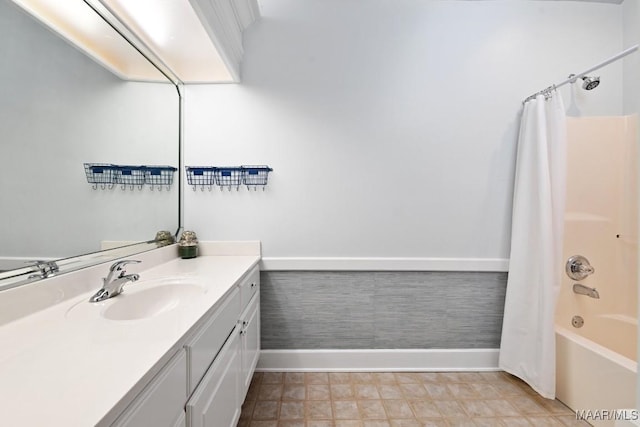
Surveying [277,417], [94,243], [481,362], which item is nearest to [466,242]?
[481,362]

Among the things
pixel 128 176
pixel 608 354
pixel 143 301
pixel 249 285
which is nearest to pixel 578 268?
pixel 608 354

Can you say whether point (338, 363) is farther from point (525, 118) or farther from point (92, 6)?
point (92, 6)

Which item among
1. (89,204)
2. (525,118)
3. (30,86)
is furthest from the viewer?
(525,118)

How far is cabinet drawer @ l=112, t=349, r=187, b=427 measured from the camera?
20.8 inches

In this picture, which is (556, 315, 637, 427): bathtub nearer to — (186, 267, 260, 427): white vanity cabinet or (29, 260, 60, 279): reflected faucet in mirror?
(186, 267, 260, 427): white vanity cabinet

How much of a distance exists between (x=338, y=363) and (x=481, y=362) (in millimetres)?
1038

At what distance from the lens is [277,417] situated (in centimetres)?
145

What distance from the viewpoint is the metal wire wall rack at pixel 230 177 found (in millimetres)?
1798

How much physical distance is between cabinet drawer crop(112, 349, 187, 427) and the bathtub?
1.96m

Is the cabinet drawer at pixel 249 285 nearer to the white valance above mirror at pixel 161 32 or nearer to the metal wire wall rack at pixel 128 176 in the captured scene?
A: the metal wire wall rack at pixel 128 176

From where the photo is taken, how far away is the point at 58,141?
985 mm

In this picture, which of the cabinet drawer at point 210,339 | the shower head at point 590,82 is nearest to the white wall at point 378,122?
the shower head at point 590,82

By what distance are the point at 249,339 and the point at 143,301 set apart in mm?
628

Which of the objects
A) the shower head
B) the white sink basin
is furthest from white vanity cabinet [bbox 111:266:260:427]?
the shower head
